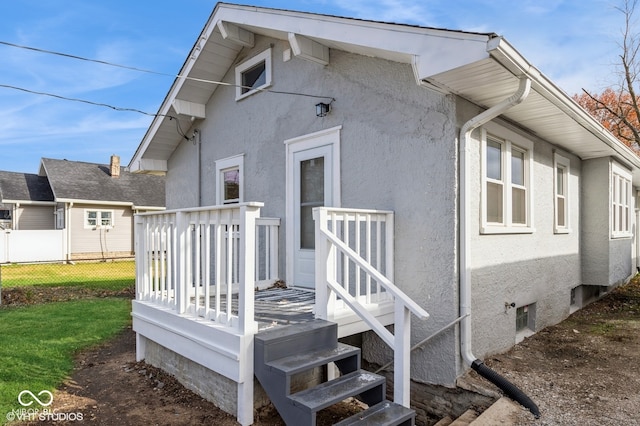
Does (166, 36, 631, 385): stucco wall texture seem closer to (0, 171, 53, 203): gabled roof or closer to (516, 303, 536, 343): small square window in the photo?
(516, 303, 536, 343): small square window

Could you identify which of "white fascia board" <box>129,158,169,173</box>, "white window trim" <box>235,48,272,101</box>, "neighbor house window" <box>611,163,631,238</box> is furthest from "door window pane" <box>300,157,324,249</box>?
"neighbor house window" <box>611,163,631,238</box>

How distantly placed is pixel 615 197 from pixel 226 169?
773 cm

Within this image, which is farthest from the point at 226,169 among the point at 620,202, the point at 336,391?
the point at 620,202

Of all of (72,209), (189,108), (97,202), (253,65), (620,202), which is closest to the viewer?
(253,65)

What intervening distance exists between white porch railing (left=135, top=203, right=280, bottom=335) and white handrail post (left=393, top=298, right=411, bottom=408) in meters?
1.21

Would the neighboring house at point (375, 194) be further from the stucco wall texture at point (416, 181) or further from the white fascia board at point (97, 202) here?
the white fascia board at point (97, 202)

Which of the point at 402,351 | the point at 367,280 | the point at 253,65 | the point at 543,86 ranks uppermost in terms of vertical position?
the point at 253,65

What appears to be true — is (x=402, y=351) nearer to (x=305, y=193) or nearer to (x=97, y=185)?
(x=305, y=193)

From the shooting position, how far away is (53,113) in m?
23.2

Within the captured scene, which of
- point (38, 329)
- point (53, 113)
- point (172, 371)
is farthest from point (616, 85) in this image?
point (53, 113)

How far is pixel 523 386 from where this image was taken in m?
3.97

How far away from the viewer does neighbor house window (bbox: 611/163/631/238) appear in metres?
7.97

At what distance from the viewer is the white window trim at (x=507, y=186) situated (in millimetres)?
4564

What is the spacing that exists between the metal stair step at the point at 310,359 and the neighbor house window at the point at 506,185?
208cm
